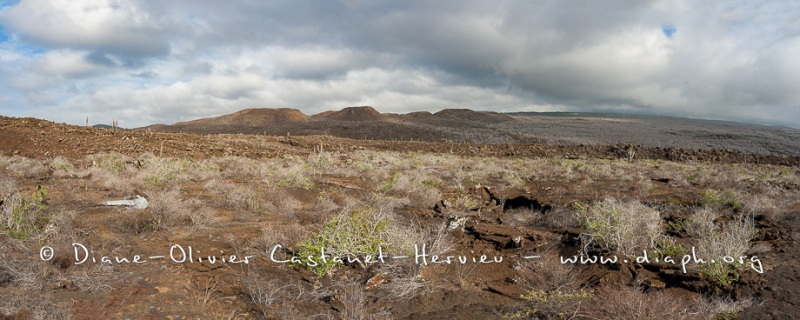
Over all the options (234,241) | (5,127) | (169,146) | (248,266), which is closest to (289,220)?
(234,241)

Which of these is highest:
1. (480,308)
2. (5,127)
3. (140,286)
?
(5,127)

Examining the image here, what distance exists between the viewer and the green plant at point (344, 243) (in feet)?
21.9

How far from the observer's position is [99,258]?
21.6 feet

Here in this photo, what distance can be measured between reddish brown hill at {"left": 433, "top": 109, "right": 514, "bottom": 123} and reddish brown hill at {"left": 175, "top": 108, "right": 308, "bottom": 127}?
37401 mm

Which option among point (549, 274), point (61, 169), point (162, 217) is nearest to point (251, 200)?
point (162, 217)

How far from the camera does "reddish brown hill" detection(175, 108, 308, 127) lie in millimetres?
111050

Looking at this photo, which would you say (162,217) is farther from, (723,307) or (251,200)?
(723,307)

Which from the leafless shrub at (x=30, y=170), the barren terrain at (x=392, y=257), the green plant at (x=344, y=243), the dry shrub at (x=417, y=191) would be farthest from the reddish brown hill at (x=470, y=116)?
the green plant at (x=344, y=243)

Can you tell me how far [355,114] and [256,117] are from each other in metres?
25.6

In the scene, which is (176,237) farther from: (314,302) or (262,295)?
(314,302)

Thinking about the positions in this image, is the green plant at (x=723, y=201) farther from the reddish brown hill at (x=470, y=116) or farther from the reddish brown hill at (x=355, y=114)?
the reddish brown hill at (x=355, y=114)

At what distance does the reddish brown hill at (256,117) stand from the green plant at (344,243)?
107 metres

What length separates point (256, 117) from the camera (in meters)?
115

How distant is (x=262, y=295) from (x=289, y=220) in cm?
405
